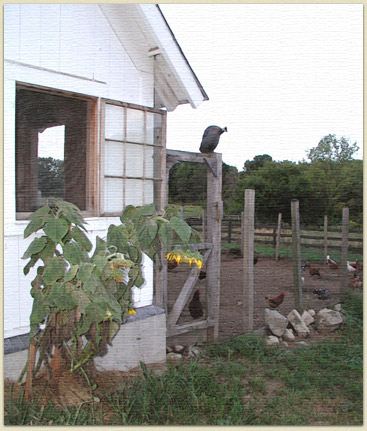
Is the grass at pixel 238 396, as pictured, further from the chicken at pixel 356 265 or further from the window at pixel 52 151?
the chicken at pixel 356 265

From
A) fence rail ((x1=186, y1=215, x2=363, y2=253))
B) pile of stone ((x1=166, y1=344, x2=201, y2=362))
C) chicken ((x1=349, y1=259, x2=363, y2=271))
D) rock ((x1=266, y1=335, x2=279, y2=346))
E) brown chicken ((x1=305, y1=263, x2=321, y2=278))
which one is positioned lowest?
pile of stone ((x1=166, y1=344, x2=201, y2=362))

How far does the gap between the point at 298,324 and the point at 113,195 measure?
4.86ft

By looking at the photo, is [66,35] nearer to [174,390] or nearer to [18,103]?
[18,103]

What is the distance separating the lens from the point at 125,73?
1660 millimetres

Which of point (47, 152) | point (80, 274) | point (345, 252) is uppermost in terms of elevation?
point (47, 152)

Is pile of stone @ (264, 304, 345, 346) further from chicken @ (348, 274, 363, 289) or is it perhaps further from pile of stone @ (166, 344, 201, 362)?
chicken @ (348, 274, 363, 289)

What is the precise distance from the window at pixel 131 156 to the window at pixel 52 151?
0.25ft

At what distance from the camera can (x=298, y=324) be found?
7.71 feet

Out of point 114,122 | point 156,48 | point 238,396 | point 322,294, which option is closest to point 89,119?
point 114,122

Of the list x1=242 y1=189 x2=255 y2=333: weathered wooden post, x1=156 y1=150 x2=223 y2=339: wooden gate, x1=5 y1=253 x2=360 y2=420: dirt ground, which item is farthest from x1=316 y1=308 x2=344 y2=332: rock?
x1=156 y1=150 x2=223 y2=339: wooden gate

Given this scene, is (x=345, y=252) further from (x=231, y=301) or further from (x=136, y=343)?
(x=136, y=343)

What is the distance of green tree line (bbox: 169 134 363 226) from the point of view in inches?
65.6

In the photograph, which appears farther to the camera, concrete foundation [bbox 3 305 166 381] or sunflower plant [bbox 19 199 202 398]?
concrete foundation [bbox 3 305 166 381]

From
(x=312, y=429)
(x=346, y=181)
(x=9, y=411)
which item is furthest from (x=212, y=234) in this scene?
(x=9, y=411)
